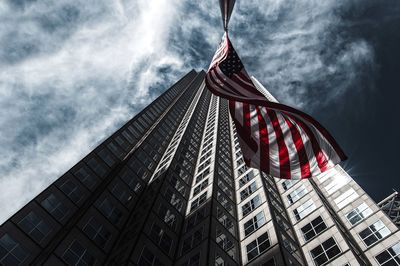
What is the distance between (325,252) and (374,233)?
654 centimetres

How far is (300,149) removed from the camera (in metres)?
18.0

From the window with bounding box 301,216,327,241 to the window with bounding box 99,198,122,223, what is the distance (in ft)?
68.4

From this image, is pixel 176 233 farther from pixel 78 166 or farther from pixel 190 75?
pixel 190 75

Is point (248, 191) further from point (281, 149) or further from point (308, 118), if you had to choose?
point (308, 118)

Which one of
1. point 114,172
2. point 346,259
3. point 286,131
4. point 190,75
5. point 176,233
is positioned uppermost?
point 190,75

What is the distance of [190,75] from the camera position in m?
194

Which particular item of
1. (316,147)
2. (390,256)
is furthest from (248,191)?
(316,147)

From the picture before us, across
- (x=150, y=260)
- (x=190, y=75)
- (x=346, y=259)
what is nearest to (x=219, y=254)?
(x=150, y=260)

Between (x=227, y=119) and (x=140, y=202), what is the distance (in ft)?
207

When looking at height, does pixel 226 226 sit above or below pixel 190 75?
below

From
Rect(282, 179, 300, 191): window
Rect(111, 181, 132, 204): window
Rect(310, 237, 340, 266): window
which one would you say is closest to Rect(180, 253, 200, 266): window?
Rect(310, 237, 340, 266): window

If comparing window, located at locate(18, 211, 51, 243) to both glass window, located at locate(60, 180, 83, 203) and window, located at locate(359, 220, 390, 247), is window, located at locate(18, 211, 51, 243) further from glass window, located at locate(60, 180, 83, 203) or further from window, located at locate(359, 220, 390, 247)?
window, located at locate(359, 220, 390, 247)

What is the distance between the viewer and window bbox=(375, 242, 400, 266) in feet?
96.6

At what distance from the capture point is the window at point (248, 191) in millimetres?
43681
